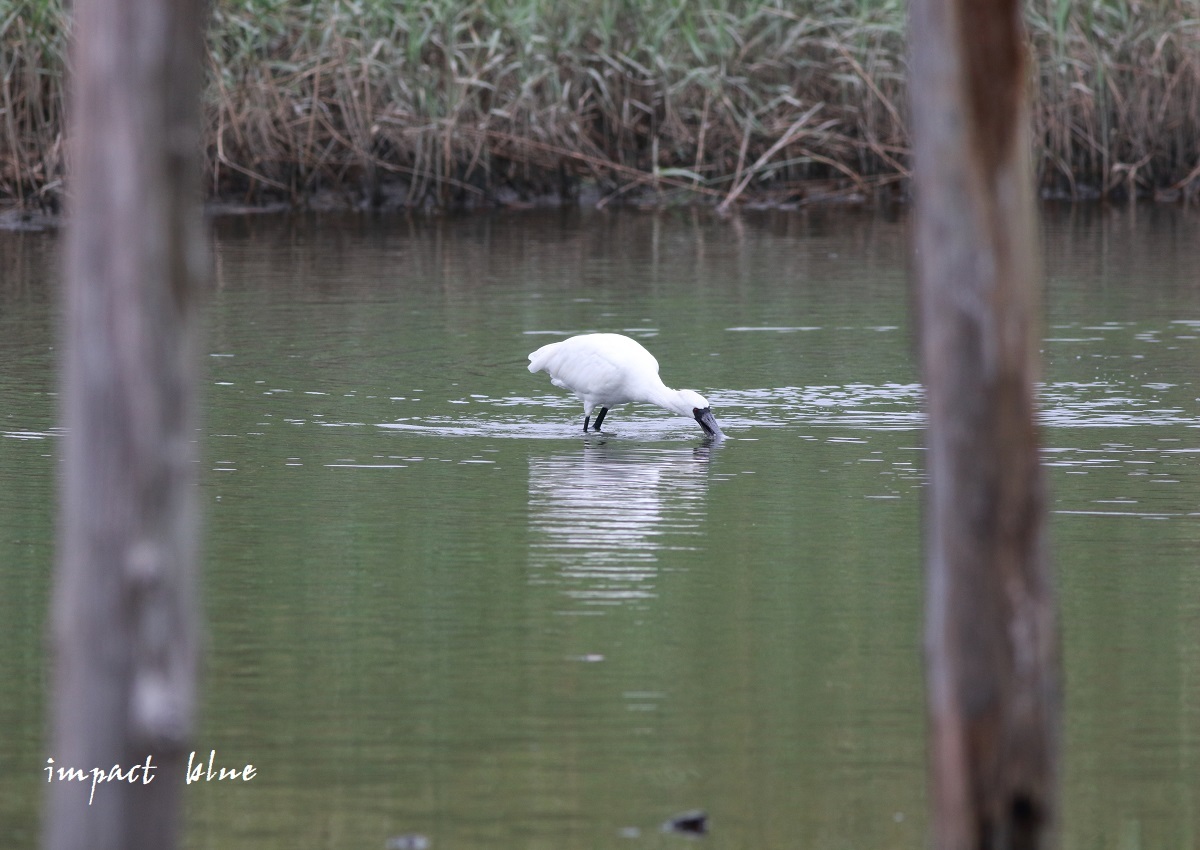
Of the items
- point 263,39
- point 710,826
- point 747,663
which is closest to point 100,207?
point 710,826

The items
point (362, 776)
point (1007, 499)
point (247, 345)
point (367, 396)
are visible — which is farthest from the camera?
point (247, 345)

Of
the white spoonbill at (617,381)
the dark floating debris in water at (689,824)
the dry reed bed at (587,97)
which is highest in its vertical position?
the dry reed bed at (587,97)

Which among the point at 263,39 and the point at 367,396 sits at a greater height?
the point at 263,39

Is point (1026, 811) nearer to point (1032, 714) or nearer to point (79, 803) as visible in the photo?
point (1032, 714)

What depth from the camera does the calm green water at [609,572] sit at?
16.6ft

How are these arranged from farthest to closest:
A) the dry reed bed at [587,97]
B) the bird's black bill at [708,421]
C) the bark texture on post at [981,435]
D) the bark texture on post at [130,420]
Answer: the dry reed bed at [587,97] < the bird's black bill at [708,421] < the bark texture on post at [981,435] < the bark texture on post at [130,420]

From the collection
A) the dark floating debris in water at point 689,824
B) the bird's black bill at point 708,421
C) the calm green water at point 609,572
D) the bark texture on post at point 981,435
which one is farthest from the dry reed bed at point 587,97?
the bark texture on post at point 981,435

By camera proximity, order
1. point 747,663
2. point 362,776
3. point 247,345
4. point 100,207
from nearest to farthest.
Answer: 1. point 100,207
2. point 362,776
3. point 747,663
4. point 247,345

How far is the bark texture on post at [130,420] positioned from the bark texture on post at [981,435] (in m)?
1.26

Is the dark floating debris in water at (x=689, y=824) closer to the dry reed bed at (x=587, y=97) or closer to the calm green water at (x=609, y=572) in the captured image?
the calm green water at (x=609, y=572)

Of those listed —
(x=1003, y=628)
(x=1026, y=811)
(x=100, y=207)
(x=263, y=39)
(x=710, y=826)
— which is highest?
(x=263, y=39)

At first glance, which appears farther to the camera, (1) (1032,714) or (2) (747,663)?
(2) (747,663)

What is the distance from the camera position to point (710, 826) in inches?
189

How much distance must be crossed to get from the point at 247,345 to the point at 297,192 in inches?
315
